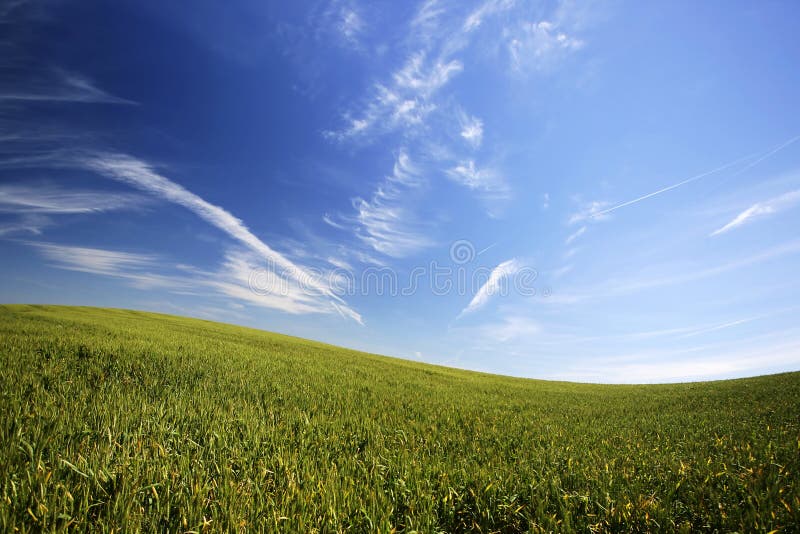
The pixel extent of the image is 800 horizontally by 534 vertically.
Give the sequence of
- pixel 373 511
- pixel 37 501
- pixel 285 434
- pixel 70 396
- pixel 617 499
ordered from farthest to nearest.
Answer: pixel 70 396 < pixel 285 434 < pixel 617 499 < pixel 373 511 < pixel 37 501

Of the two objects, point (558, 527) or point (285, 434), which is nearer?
point (558, 527)

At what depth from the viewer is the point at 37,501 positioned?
236cm

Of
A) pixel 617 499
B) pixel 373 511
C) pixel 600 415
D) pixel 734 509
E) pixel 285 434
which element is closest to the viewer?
pixel 373 511

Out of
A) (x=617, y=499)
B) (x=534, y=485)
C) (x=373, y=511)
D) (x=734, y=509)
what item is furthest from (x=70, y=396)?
(x=734, y=509)

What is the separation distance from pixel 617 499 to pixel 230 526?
396 cm

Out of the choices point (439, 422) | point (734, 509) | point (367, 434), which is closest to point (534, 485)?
point (734, 509)

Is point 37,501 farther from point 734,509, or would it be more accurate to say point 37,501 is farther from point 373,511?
point 734,509

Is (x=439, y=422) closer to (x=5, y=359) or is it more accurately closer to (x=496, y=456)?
(x=496, y=456)

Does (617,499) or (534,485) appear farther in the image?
(534,485)

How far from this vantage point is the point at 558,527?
3.09 m

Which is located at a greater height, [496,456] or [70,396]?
[70,396]

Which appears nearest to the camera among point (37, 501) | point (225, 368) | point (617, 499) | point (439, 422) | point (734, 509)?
point (37, 501)

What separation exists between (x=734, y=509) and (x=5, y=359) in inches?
495

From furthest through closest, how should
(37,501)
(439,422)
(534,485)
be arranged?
(439,422), (534,485), (37,501)
